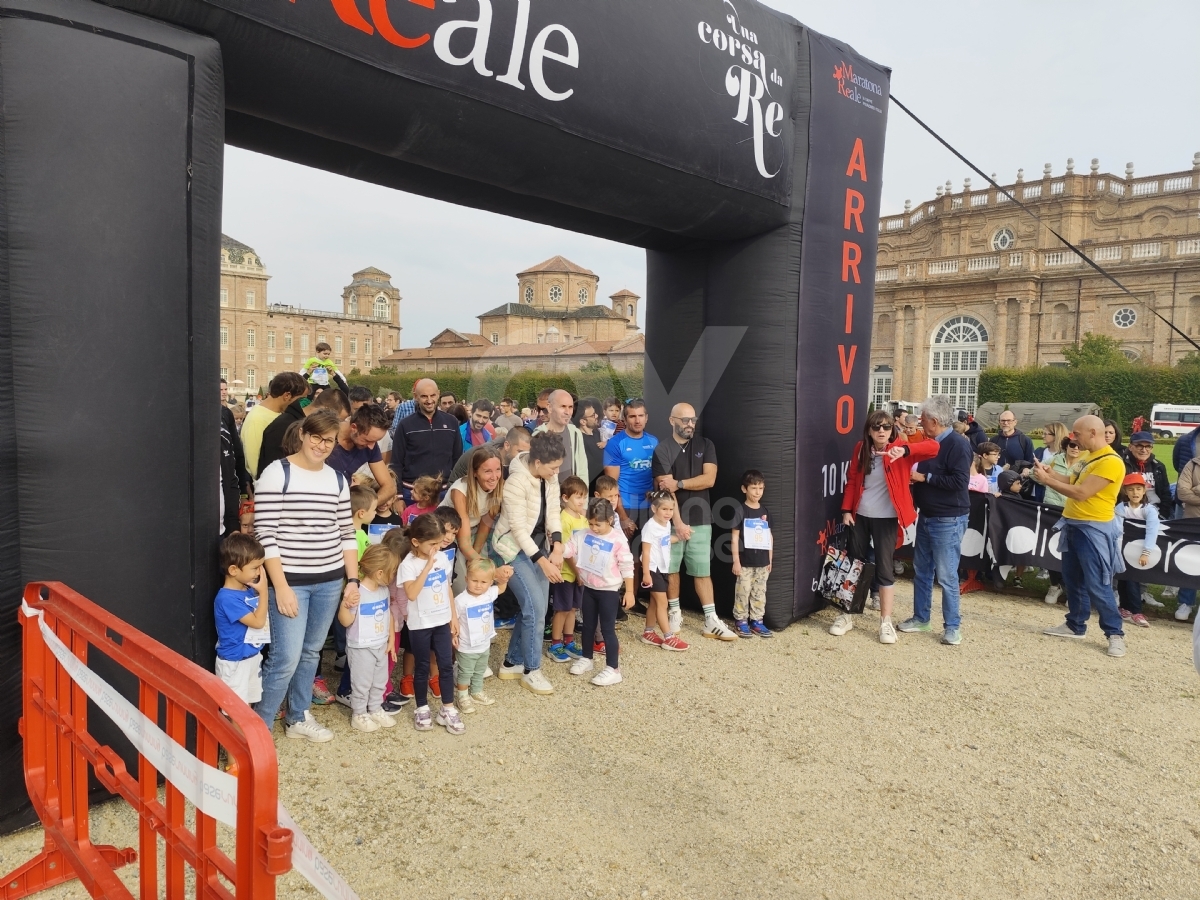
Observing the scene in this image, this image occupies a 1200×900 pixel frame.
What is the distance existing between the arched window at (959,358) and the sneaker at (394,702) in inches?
2010

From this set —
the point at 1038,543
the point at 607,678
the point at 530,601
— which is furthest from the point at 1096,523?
the point at 530,601

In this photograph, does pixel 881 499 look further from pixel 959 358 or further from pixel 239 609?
pixel 959 358

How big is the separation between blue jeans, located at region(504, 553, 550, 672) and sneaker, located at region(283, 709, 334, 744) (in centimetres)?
125

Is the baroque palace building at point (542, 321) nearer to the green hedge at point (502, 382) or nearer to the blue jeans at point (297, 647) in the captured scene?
the green hedge at point (502, 382)

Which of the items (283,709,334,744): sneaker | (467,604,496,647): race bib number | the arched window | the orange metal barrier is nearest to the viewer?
the orange metal barrier

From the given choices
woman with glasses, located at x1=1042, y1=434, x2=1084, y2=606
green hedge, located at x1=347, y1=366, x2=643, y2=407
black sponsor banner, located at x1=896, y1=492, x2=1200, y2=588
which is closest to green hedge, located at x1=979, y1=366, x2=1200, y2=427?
green hedge, located at x1=347, y1=366, x2=643, y2=407

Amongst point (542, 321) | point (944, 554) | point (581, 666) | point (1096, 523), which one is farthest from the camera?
point (542, 321)

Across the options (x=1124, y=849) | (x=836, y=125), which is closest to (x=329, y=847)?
(x=1124, y=849)

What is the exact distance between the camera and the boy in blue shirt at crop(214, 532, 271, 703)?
3354 mm

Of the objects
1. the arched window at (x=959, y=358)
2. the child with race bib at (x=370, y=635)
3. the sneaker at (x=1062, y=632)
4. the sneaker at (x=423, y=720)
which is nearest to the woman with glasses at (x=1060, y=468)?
the sneaker at (x=1062, y=632)

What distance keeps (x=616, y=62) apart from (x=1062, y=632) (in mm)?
5319

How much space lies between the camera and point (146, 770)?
1996 mm

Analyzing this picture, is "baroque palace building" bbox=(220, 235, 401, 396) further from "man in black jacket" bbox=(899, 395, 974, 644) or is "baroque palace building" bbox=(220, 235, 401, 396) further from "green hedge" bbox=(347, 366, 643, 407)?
"man in black jacket" bbox=(899, 395, 974, 644)

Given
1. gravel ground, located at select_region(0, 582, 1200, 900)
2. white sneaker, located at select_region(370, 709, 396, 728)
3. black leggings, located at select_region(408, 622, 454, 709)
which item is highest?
black leggings, located at select_region(408, 622, 454, 709)
